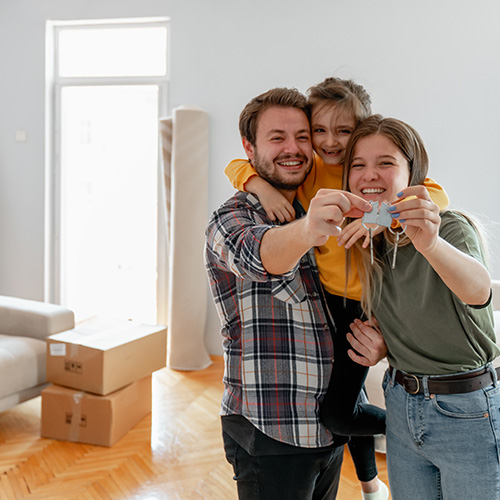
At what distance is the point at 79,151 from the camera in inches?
195

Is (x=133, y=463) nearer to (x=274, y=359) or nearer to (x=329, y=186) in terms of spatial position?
(x=274, y=359)

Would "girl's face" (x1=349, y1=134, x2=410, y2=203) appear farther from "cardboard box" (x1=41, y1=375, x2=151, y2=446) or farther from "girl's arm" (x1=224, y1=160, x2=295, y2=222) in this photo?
"cardboard box" (x1=41, y1=375, x2=151, y2=446)

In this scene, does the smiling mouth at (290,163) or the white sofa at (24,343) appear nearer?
the smiling mouth at (290,163)

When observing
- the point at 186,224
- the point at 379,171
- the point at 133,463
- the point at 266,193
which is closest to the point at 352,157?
the point at 379,171

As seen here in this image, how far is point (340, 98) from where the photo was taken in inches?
60.0

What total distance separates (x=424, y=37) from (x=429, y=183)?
3044 millimetres

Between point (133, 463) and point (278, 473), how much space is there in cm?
168

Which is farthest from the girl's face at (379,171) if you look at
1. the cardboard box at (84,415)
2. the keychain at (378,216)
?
the cardboard box at (84,415)

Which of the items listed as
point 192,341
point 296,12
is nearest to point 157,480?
point 192,341

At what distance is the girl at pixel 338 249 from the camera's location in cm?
131

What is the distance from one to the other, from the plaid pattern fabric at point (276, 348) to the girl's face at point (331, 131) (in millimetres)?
307

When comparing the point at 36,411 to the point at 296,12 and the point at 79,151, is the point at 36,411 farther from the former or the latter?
the point at 296,12

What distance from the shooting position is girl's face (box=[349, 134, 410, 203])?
1272mm

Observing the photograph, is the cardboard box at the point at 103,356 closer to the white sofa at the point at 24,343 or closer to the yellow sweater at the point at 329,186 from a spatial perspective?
the white sofa at the point at 24,343
